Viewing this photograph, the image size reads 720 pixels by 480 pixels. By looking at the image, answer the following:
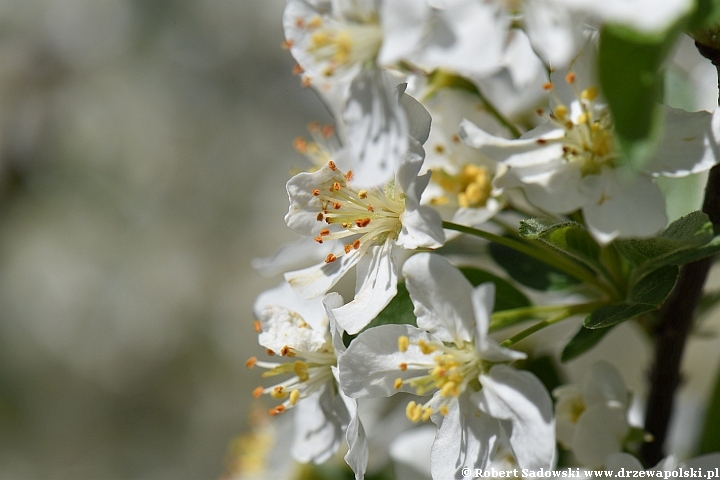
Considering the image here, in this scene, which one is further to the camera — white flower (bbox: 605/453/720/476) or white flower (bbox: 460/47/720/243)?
white flower (bbox: 605/453/720/476)

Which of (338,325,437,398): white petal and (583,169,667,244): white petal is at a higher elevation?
(583,169,667,244): white petal

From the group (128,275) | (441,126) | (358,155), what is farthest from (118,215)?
(358,155)

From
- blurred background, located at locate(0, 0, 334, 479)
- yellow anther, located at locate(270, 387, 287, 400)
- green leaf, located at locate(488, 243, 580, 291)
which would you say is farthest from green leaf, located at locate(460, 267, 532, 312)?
blurred background, located at locate(0, 0, 334, 479)

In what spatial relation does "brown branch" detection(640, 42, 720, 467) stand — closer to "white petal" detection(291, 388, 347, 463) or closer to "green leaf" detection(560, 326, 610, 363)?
"green leaf" detection(560, 326, 610, 363)

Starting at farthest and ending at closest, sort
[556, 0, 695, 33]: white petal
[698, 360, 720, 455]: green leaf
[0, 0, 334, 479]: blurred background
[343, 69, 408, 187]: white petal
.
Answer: [0, 0, 334, 479]: blurred background < [698, 360, 720, 455]: green leaf < [343, 69, 408, 187]: white petal < [556, 0, 695, 33]: white petal

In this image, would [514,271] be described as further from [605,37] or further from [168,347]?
[168,347]

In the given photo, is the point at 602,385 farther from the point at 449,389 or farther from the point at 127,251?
the point at 127,251

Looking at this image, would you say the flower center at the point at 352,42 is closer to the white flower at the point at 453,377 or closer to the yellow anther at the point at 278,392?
the white flower at the point at 453,377

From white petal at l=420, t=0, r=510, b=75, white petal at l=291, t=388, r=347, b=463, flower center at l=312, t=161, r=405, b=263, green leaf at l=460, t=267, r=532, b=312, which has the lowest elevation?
white petal at l=291, t=388, r=347, b=463
